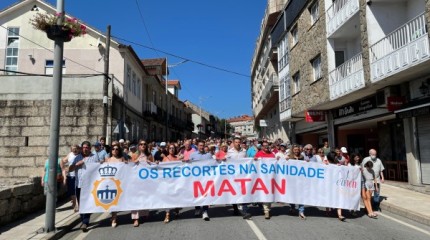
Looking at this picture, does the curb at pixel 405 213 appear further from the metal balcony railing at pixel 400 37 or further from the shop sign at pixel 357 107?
the shop sign at pixel 357 107

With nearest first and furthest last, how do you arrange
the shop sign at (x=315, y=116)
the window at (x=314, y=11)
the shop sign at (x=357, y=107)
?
the shop sign at (x=357, y=107) < the window at (x=314, y=11) < the shop sign at (x=315, y=116)

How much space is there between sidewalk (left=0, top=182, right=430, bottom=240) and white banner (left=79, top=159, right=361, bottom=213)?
3.01ft

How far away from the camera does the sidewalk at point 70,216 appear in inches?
281

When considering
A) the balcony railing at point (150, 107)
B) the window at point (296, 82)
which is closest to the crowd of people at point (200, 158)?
the window at point (296, 82)

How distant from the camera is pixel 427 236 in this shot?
704cm

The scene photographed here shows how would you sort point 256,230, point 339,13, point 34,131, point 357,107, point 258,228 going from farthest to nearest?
point 34,131 → point 357,107 → point 339,13 → point 258,228 → point 256,230

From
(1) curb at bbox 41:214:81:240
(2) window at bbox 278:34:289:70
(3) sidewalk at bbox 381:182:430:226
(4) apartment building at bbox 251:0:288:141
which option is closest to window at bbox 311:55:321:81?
(2) window at bbox 278:34:289:70

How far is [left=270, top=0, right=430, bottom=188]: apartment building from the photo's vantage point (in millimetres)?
12344

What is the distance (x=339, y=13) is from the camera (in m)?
16.8

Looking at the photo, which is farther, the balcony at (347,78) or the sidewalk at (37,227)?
the balcony at (347,78)

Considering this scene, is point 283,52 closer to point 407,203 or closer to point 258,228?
point 407,203

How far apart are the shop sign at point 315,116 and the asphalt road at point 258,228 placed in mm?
11978

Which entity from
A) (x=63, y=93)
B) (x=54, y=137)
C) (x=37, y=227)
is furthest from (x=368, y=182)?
(x=63, y=93)

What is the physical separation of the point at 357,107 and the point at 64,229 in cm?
1412
